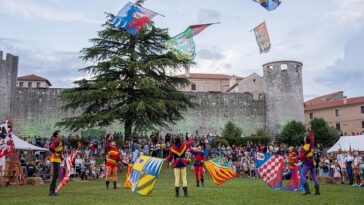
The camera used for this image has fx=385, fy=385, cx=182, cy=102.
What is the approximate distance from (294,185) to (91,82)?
67.5 ft

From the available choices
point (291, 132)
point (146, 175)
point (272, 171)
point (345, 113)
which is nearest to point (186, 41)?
point (272, 171)

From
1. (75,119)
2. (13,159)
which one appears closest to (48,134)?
(75,119)

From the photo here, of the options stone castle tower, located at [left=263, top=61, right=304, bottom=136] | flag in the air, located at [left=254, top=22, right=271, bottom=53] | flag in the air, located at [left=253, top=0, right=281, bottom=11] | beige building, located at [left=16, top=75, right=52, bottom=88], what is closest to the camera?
flag in the air, located at [left=253, top=0, right=281, bottom=11]

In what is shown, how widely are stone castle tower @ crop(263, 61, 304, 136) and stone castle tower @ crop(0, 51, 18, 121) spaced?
32.6 meters

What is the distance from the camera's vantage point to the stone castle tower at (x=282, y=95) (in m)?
52.8

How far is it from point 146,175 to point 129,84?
58.9 feet

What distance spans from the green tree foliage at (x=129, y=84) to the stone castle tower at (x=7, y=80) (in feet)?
55.8

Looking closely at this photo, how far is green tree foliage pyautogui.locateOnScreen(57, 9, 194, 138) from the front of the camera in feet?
93.7

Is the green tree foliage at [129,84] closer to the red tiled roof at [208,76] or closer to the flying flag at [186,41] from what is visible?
the flying flag at [186,41]

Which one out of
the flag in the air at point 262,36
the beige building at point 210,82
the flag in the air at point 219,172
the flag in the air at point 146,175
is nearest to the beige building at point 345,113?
the beige building at point 210,82

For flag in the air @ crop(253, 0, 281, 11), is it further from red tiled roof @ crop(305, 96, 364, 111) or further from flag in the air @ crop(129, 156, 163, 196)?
red tiled roof @ crop(305, 96, 364, 111)

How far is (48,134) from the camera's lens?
46.3 meters

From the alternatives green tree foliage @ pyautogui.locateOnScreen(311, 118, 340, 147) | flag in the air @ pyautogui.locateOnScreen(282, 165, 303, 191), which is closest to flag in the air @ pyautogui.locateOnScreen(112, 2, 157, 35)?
flag in the air @ pyautogui.locateOnScreen(282, 165, 303, 191)

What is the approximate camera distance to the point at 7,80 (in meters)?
43.5
